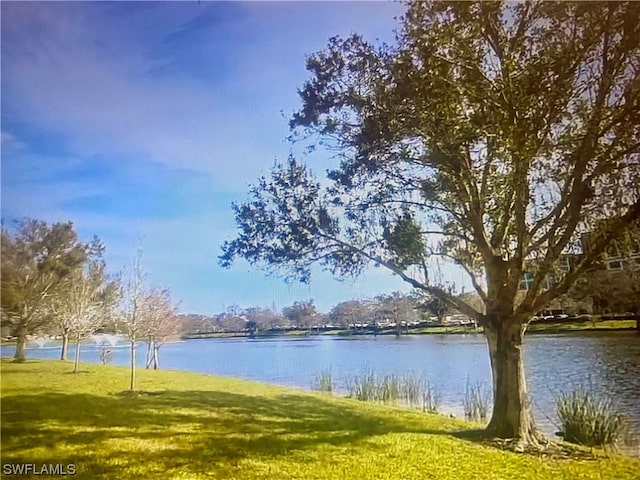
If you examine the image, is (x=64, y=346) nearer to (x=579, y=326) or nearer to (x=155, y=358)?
(x=155, y=358)

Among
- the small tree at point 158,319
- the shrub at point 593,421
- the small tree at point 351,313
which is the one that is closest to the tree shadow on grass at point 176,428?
the small tree at point 158,319

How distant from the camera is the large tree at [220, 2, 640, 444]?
2316mm

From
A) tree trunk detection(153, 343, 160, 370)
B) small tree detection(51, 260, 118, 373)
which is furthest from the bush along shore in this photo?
small tree detection(51, 260, 118, 373)

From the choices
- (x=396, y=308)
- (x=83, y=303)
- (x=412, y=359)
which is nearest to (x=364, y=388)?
(x=412, y=359)

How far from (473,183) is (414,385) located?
1009mm

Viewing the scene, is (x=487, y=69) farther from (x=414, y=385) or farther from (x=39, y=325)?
(x=39, y=325)

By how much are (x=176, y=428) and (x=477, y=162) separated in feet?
5.84

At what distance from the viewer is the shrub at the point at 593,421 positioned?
7.18ft

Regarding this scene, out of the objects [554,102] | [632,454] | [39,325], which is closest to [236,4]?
[554,102]

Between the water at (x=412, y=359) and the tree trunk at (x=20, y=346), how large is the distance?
0.09 feet

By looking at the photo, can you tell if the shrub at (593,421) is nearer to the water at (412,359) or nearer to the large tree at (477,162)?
the water at (412,359)

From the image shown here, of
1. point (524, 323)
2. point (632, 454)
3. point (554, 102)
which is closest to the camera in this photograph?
point (632, 454)

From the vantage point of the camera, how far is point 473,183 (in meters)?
2.54

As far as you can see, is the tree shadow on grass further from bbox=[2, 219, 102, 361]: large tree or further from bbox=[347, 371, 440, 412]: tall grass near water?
bbox=[2, 219, 102, 361]: large tree
